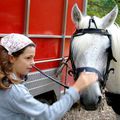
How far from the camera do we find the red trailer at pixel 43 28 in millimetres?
3973

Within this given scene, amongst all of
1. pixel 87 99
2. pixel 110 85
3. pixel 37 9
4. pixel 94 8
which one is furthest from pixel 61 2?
pixel 94 8

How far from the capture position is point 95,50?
3146mm

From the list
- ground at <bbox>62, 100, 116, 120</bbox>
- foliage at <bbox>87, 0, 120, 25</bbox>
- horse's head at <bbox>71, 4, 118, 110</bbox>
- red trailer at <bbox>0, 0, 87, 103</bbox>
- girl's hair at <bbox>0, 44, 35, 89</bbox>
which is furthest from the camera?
foliage at <bbox>87, 0, 120, 25</bbox>

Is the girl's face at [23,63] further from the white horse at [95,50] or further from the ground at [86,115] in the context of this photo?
the ground at [86,115]

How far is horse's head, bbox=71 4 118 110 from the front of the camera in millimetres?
2988

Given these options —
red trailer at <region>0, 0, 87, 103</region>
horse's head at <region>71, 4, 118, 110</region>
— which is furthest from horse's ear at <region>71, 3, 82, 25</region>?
red trailer at <region>0, 0, 87, 103</region>

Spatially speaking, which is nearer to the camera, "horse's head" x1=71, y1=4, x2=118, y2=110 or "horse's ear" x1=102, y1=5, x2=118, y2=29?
"horse's head" x1=71, y1=4, x2=118, y2=110

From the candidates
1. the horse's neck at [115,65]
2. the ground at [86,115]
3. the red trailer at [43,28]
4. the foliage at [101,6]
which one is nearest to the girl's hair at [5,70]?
the horse's neck at [115,65]

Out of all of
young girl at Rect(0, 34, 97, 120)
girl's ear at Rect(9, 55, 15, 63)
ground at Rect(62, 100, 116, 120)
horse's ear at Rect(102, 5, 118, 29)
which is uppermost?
horse's ear at Rect(102, 5, 118, 29)

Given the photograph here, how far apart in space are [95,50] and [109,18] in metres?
0.41

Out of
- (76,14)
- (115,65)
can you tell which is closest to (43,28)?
(76,14)

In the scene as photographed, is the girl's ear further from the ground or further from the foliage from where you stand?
the foliage

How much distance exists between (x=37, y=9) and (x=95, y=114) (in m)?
2.87

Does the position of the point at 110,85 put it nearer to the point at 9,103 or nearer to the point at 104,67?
the point at 104,67
